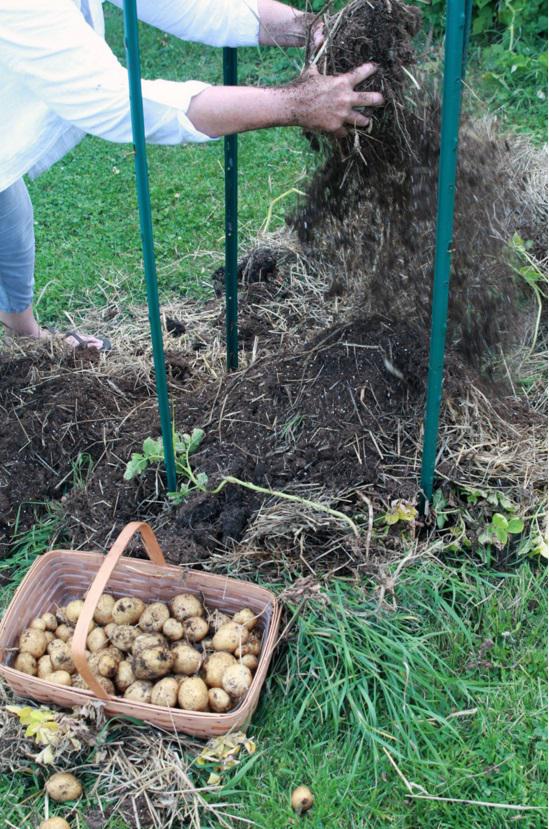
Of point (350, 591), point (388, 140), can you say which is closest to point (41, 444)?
point (350, 591)

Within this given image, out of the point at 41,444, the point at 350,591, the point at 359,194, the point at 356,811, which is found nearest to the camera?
the point at 356,811

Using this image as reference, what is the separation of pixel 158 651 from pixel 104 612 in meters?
0.28

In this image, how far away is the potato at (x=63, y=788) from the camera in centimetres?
228

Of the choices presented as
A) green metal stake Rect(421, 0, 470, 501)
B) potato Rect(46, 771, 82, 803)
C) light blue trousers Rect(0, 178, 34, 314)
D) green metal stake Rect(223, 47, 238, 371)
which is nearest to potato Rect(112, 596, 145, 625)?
potato Rect(46, 771, 82, 803)

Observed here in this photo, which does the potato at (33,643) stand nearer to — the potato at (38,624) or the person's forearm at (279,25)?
the potato at (38,624)

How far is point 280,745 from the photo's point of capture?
7.86 ft

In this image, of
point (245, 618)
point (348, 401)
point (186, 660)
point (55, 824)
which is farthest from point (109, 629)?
point (348, 401)

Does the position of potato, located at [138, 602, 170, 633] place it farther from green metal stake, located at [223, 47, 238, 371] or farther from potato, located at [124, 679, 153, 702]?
green metal stake, located at [223, 47, 238, 371]

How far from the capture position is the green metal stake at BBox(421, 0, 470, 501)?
83.4 inches

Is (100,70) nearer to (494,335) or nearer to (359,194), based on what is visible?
(359,194)

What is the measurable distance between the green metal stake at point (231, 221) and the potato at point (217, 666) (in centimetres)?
140

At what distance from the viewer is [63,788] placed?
2281mm

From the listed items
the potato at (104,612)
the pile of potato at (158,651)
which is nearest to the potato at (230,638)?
the pile of potato at (158,651)

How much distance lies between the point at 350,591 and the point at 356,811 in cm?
64
